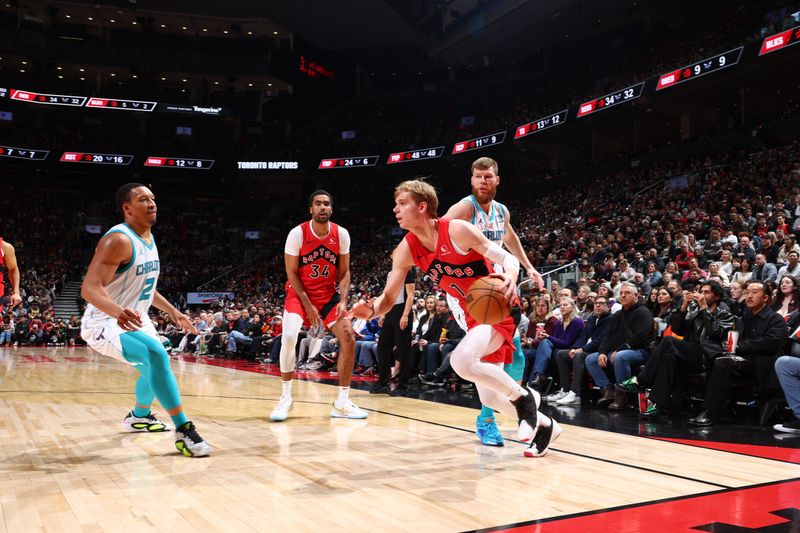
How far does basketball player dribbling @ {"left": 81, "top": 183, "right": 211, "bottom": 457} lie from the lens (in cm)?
381

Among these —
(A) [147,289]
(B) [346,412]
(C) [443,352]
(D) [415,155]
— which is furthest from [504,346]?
(D) [415,155]

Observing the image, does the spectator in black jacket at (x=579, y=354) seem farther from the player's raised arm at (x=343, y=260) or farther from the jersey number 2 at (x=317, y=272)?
the jersey number 2 at (x=317, y=272)

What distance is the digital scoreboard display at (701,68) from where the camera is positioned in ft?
61.2

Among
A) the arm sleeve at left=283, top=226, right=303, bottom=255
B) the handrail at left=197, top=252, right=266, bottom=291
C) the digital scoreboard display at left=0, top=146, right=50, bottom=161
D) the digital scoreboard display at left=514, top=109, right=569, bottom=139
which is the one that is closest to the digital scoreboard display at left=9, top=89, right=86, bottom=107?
the digital scoreboard display at left=0, top=146, right=50, bottom=161

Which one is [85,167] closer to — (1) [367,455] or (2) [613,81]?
(2) [613,81]

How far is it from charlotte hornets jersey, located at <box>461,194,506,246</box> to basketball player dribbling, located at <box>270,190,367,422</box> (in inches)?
59.9

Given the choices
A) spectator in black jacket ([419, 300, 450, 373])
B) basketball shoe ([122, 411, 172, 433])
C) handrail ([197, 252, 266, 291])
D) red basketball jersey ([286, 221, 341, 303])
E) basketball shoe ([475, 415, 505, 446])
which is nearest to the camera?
basketball shoe ([475, 415, 505, 446])

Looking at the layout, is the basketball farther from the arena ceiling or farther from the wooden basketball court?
the arena ceiling

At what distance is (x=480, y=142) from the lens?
90.7ft

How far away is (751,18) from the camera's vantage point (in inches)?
845

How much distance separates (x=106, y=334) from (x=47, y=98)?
31073mm

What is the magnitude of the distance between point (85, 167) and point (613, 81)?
83.6 ft

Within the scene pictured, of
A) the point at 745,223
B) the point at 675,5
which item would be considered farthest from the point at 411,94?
the point at 745,223

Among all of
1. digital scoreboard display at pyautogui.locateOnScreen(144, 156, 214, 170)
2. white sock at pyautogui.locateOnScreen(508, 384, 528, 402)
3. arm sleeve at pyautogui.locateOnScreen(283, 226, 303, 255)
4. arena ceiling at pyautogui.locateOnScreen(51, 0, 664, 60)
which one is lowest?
white sock at pyautogui.locateOnScreen(508, 384, 528, 402)
